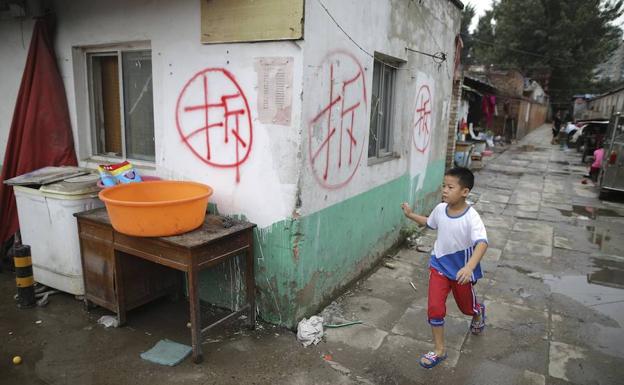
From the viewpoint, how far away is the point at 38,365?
10.4ft

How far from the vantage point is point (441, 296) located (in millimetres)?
3234

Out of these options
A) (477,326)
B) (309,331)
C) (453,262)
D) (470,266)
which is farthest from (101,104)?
(477,326)

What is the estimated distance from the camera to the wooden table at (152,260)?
9.99 feet

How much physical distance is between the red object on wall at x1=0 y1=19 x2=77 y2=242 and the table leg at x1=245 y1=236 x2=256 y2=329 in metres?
2.73

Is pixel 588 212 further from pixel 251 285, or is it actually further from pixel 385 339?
pixel 251 285

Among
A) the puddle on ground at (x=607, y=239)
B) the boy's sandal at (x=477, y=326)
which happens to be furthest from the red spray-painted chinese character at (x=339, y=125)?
the puddle on ground at (x=607, y=239)

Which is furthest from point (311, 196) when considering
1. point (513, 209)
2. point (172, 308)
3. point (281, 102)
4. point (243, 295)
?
point (513, 209)

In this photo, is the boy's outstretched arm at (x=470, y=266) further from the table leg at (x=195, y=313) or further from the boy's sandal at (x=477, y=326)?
the table leg at (x=195, y=313)

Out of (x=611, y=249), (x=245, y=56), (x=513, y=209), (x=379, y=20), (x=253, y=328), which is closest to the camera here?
(x=245, y=56)

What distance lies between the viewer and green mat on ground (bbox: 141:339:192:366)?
3218 millimetres

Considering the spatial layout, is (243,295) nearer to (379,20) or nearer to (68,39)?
(379,20)

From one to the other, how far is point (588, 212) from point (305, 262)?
799 centimetres

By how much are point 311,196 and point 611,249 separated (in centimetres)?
567

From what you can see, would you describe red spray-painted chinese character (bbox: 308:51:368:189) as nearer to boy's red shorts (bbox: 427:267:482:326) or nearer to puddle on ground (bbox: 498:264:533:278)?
boy's red shorts (bbox: 427:267:482:326)
